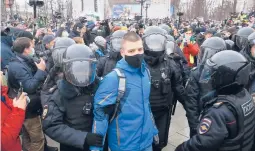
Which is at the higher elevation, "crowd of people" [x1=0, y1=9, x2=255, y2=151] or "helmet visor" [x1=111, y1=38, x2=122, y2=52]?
"helmet visor" [x1=111, y1=38, x2=122, y2=52]

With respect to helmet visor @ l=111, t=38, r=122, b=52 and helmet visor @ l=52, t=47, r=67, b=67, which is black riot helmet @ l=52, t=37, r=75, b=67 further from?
helmet visor @ l=111, t=38, r=122, b=52

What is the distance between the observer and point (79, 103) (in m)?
2.34

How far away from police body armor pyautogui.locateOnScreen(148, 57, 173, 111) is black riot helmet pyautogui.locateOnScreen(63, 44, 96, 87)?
3.49 feet

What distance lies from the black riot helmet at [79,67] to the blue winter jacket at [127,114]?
15cm

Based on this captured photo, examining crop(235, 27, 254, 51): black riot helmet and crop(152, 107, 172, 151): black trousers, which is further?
crop(235, 27, 254, 51): black riot helmet

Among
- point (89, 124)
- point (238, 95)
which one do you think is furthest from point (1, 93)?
point (238, 95)

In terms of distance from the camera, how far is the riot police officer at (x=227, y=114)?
6.53ft

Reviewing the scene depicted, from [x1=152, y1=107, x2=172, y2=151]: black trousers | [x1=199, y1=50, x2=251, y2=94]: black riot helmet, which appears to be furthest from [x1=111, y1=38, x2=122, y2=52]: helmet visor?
[x1=199, y1=50, x2=251, y2=94]: black riot helmet

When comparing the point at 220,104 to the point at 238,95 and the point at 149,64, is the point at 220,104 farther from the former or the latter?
the point at 149,64

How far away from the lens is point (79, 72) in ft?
7.66

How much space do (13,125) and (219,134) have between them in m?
1.71

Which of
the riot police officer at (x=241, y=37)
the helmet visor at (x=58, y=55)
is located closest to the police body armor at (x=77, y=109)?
the helmet visor at (x=58, y=55)

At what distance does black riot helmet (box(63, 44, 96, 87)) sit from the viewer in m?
2.32

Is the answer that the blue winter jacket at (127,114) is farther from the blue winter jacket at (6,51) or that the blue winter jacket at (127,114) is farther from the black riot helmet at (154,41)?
the blue winter jacket at (6,51)
